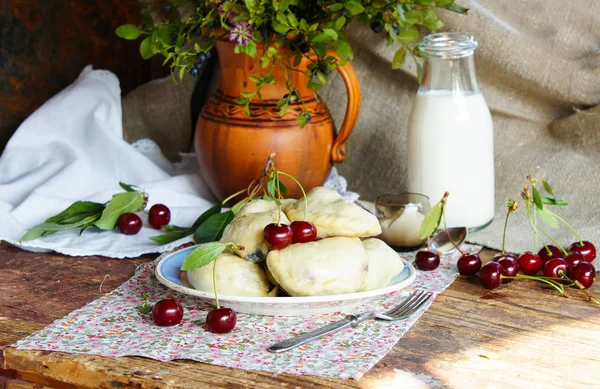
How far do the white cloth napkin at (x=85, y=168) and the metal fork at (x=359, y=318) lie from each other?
0.39m

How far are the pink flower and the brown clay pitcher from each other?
0.07 metres

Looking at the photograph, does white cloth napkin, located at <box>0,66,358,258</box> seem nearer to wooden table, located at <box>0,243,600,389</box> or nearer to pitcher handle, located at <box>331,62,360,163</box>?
pitcher handle, located at <box>331,62,360,163</box>

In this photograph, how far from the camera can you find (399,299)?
972 mm

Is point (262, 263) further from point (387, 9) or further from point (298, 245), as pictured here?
point (387, 9)

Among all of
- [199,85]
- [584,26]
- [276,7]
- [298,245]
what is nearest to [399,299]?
[298,245]

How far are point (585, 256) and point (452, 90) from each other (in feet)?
1.01

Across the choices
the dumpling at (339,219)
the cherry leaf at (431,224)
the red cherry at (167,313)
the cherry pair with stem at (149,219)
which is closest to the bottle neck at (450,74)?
the cherry leaf at (431,224)

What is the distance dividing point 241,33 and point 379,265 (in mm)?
411

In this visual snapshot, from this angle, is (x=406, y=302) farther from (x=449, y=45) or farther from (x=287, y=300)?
(x=449, y=45)

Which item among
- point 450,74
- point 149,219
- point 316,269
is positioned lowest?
point 149,219

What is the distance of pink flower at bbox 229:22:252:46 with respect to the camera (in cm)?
113

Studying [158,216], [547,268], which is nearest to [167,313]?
[158,216]

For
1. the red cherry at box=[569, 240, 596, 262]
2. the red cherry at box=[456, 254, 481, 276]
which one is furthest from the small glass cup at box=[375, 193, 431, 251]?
the red cherry at box=[569, 240, 596, 262]

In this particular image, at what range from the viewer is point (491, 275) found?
1.00 meters
